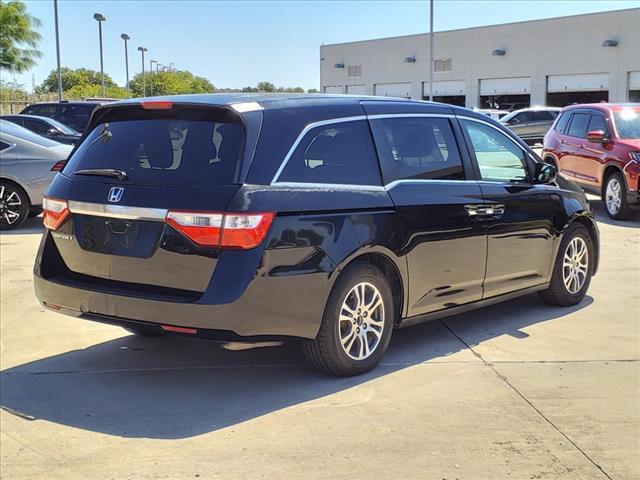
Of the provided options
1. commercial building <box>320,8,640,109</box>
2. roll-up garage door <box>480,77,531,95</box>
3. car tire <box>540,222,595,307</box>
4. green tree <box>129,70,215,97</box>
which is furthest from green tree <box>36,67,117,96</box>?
car tire <box>540,222,595,307</box>

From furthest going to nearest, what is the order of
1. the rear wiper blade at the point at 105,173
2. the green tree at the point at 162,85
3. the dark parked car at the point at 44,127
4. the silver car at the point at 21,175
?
the green tree at the point at 162,85 < the dark parked car at the point at 44,127 < the silver car at the point at 21,175 < the rear wiper blade at the point at 105,173

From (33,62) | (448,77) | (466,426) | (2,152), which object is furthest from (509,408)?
(448,77)

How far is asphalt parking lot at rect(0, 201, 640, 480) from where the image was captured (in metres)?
3.56

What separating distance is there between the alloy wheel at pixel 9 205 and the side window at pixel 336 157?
7.73 meters

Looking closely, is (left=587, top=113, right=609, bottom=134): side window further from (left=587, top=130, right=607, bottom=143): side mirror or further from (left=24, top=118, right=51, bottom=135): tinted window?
(left=24, top=118, right=51, bottom=135): tinted window

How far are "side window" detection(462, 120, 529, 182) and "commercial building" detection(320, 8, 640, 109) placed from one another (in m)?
41.6

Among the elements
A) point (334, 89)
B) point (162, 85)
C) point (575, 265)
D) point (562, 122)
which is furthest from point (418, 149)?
point (162, 85)

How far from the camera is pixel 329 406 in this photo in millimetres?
4242

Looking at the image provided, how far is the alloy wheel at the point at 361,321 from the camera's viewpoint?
178 inches

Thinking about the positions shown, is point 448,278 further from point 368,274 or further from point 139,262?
point 139,262

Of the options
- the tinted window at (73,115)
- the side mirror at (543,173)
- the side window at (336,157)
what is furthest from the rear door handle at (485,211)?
the tinted window at (73,115)

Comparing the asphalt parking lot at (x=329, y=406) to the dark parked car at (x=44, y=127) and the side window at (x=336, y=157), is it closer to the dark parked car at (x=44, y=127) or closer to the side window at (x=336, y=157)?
the side window at (x=336, y=157)

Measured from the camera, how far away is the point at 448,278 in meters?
5.18

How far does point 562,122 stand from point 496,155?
8.60 meters
